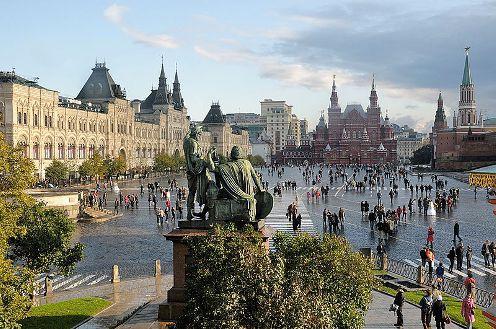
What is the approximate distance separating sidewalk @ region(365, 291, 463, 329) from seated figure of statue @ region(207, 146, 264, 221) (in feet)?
15.9

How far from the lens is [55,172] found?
67.8 metres

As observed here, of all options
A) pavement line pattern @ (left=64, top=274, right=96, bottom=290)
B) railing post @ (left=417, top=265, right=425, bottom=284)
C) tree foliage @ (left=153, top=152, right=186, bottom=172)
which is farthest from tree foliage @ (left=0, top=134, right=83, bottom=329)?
tree foliage @ (left=153, top=152, right=186, bottom=172)

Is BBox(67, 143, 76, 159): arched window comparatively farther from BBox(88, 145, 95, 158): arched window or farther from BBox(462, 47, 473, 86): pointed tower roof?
BBox(462, 47, 473, 86): pointed tower roof

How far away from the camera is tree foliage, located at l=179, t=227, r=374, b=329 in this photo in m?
8.78

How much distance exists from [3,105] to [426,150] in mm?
155501

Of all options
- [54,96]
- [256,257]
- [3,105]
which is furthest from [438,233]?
[54,96]

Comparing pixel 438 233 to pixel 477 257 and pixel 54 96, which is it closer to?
pixel 477 257

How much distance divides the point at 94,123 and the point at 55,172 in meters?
25.6

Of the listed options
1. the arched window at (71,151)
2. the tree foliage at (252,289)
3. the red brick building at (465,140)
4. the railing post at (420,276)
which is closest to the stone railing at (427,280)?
the railing post at (420,276)

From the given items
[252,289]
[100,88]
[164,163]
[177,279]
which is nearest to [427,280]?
[177,279]

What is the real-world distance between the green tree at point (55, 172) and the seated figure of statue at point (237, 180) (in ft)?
187

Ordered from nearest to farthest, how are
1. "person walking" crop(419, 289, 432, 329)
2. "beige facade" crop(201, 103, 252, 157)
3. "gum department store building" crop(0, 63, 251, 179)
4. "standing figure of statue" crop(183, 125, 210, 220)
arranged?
1. "standing figure of statue" crop(183, 125, 210, 220)
2. "person walking" crop(419, 289, 432, 329)
3. "gum department store building" crop(0, 63, 251, 179)
4. "beige facade" crop(201, 103, 252, 157)

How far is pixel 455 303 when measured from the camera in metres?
18.9

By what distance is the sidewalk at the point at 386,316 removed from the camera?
16.0 metres
